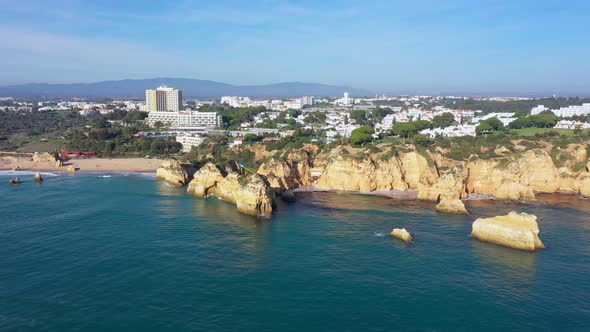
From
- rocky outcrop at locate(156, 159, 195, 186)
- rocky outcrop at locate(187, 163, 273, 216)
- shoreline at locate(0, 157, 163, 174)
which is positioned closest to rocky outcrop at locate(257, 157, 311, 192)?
rocky outcrop at locate(187, 163, 273, 216)

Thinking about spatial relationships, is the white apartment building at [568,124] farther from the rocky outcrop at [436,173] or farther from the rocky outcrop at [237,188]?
the rocky outcrop at [237,188]

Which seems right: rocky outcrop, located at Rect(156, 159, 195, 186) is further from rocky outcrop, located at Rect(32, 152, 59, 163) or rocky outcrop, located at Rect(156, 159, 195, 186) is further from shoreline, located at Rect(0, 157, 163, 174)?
rocky outcrop, located at Rect(32, 152, 59, 163)

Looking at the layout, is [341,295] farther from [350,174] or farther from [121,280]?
[350,174]

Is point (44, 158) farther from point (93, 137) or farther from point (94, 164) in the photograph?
point (93, 137)

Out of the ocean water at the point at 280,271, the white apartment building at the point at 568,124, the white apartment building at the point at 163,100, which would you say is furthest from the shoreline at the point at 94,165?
the white apartment building at the point at 163,100

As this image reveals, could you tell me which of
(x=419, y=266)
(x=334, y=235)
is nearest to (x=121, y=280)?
(x=334, y=235)

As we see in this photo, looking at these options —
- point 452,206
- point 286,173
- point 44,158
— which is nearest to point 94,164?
point 44,158
